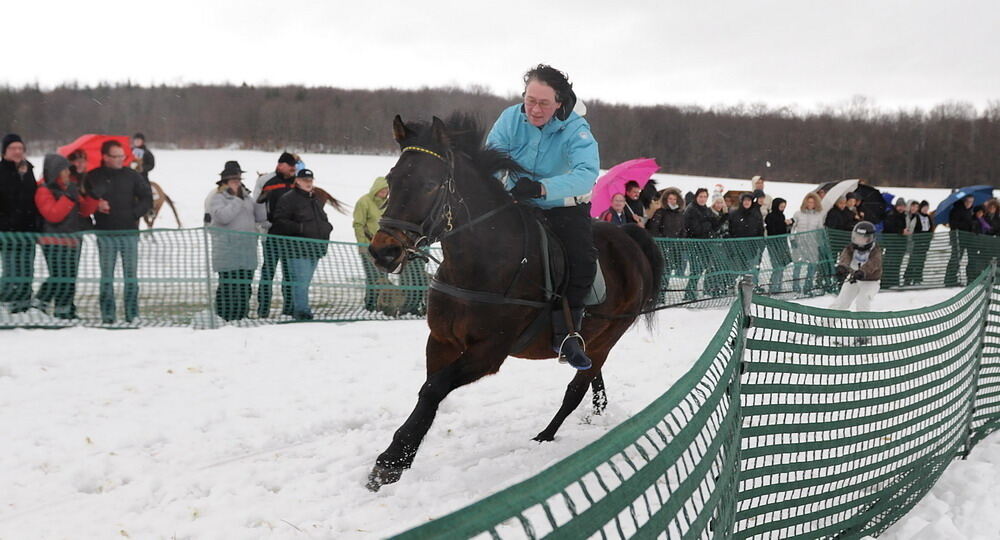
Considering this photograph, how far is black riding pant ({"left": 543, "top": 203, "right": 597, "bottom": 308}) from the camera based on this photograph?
502 centimetres

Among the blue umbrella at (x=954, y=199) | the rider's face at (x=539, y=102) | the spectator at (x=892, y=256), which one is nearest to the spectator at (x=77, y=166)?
the rider's face at (x=539, y=102)

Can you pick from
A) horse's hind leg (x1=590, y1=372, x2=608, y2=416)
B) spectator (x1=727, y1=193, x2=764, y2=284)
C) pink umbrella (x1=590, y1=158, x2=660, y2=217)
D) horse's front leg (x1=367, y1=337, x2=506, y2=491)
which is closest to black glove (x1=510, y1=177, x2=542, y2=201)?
horse's front leg (x1=367, y1=337, x2=506, y2=491)

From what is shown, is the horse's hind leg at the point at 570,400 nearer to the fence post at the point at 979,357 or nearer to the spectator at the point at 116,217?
the fence post at the point at 979,357

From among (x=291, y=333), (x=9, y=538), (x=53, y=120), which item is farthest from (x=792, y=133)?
(x=9, y=538)

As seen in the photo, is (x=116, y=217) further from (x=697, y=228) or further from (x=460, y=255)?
(x=697, y=228)

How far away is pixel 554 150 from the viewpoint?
5109mm

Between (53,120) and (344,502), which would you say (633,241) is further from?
(53,120)

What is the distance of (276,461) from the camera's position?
16.1ft

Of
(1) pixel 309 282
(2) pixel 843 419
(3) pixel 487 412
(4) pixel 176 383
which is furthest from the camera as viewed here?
(1) pixel 309 282

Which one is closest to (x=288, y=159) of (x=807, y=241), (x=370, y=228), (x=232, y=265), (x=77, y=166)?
(x=370, y=228)

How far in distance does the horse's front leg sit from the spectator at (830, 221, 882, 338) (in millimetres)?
7927

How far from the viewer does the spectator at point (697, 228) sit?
13.6m

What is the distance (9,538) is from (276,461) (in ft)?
5.02

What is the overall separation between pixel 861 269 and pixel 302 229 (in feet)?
25.8
